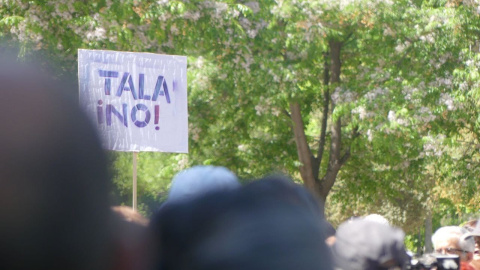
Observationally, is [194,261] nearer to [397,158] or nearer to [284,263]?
[284,263]

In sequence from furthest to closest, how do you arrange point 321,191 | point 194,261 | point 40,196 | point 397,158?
point 321,191
point 397,158
point 194,261
point 40,196

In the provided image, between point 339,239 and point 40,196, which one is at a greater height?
point 40,196

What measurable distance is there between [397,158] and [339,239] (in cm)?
1249

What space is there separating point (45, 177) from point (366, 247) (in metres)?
1.61

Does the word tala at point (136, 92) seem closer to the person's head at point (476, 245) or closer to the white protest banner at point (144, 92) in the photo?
the white protest banner at point (144, 92)

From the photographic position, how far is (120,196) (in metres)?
0.72

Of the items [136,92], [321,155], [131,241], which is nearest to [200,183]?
[131,241]

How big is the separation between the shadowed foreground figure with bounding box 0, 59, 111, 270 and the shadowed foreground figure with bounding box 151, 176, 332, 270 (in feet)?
0.68

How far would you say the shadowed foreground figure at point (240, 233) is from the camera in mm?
881

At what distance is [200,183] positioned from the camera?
0.97 metres

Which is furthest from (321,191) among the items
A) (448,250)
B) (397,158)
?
(448,250)

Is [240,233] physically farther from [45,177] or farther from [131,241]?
[45,177]

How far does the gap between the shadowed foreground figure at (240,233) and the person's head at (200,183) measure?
0.01 m

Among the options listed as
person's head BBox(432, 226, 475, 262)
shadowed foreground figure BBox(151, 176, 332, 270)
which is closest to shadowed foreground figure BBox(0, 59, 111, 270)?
shadowed foreground figure BBox(151, 176, 332, 270)
